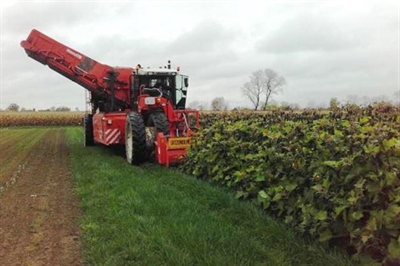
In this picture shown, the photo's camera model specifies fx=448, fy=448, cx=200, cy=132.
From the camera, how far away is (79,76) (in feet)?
47.7

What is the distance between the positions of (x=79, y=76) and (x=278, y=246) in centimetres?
1123

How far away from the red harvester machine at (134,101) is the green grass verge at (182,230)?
2.46 metres

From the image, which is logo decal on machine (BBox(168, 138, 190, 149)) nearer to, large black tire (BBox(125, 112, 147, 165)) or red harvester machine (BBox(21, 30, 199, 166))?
red harvester machine (BBox(21, 30, 199, 166))

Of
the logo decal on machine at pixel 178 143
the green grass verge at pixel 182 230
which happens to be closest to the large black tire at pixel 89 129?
the logo decal on machine at pixel 178 143

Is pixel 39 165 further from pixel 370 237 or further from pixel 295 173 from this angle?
pixel 370 237

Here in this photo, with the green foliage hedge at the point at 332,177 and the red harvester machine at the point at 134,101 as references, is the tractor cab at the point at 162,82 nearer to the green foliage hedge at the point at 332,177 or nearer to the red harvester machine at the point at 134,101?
the red harvester machine at the point at 134,101

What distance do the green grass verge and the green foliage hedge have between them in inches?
10.3

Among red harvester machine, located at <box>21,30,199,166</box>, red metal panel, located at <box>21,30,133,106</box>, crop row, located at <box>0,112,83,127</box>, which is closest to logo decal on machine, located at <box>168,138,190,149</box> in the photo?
red harvester machine, located at <box>21,30,199,166</box>

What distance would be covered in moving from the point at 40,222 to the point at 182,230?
2.31 m

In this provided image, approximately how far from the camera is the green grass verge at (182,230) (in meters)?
4.52

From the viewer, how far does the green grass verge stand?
178 inches

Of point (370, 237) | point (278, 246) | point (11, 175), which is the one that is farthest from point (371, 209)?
point (11, 175)

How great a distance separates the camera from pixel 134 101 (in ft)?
44.9

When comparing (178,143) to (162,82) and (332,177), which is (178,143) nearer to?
(162,82)
